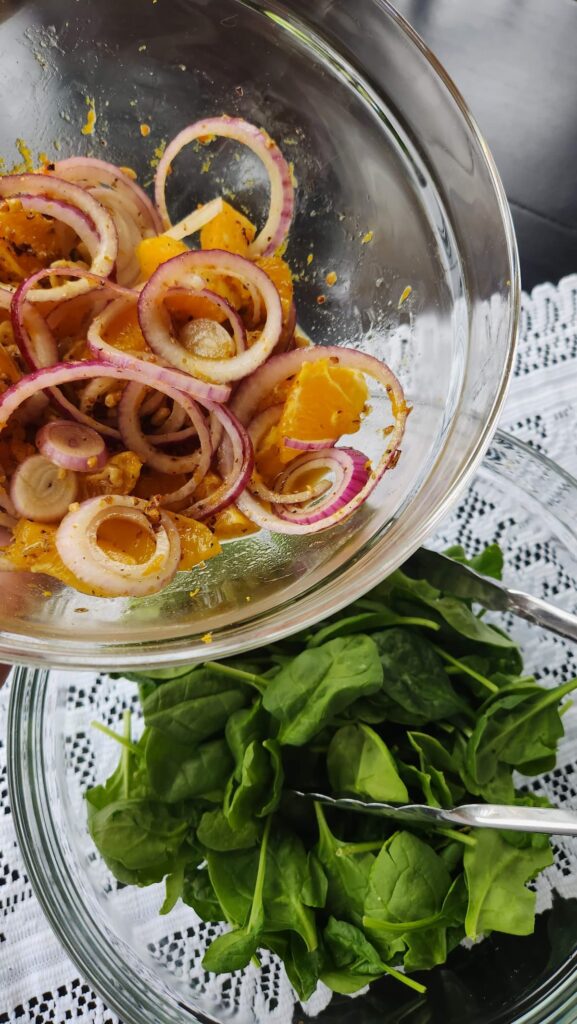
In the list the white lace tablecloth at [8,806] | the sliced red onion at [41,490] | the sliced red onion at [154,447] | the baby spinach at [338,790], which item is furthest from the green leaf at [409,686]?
the white lace tablecloth at [8,806]

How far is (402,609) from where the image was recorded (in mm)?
1185

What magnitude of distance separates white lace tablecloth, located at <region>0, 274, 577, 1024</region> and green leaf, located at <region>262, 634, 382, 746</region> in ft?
1.60

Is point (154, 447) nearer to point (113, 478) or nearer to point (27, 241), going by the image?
point (113, 478)

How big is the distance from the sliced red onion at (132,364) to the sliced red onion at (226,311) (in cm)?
4

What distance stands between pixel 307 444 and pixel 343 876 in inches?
20.4

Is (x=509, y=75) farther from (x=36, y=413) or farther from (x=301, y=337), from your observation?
(x=36, y=413)

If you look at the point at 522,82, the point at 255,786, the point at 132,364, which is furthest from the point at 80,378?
the point at 522,82

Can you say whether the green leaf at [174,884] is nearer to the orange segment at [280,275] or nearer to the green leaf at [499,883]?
the green leaf at [499,883]

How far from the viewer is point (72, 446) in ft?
3.23

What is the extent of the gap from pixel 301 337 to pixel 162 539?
353 mm

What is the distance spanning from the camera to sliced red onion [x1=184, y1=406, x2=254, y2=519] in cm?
100

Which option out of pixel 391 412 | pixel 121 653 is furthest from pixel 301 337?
pixel 121 653

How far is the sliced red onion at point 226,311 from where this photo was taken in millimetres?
1030

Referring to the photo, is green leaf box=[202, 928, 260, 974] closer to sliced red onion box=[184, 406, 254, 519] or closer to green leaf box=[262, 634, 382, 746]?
green leaf box=[262, 634, 382, 746]
